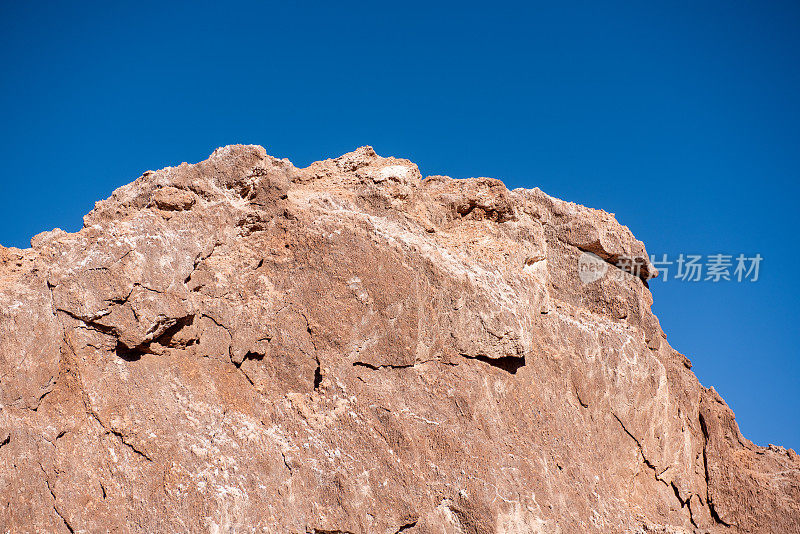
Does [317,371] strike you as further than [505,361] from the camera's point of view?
No

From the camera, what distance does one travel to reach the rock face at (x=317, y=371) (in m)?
7.46

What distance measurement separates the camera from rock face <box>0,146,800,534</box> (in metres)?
7.46

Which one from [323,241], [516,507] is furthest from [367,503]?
[323,241]

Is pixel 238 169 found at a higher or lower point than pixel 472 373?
higher

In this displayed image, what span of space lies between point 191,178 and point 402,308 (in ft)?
11.6

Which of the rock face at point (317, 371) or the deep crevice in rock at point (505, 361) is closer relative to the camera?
the rock face at point (317, 371)

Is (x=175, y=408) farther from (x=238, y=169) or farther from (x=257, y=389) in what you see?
(x=238, y=169)

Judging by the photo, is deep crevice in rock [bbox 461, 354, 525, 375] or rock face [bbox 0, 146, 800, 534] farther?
deep crevice in rock [bbox 461, 354, 525, 375]

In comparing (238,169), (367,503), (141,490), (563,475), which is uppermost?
(238,169)

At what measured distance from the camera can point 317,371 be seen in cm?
878

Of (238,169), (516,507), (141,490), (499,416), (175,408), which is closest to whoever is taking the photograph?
(141,490)

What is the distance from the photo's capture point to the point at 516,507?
28.1 ft

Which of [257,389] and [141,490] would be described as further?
[257,389]

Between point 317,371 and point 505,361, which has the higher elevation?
point 505,361
